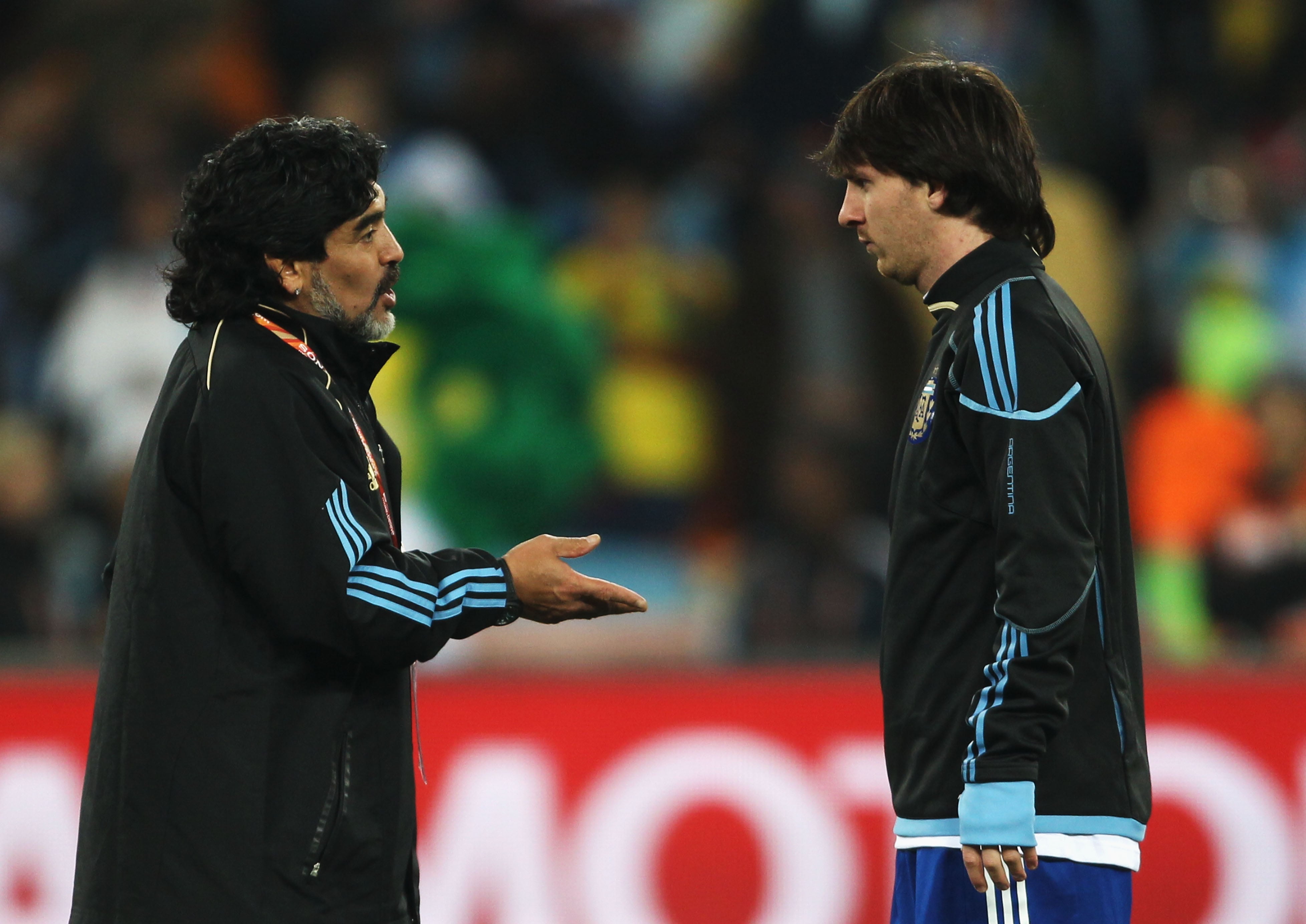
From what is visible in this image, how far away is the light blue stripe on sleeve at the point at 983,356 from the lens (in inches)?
98.2

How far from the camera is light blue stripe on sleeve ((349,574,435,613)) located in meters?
2.61

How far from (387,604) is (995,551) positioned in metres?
0.93

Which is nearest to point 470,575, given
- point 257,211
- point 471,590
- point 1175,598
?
point 471,590

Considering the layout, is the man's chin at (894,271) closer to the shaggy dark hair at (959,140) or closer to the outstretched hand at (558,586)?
the shaggy dark hair at (959,140)

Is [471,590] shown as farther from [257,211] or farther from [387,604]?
[257,211]

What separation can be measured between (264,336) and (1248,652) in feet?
11.8

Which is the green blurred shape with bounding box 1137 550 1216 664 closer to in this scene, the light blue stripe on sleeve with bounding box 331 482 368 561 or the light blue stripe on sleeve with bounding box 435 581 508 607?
the light blue stripe on sleeve with bounding box 435 581 508 607

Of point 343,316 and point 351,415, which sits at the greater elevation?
point 343,316

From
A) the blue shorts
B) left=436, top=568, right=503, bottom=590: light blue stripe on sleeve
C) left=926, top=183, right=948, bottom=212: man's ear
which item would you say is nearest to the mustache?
left=436, top=568, right=503, bottom=590: light blue stripe on sleeve

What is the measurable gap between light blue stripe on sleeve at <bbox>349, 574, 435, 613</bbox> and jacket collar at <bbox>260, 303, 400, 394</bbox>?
383 millimetres

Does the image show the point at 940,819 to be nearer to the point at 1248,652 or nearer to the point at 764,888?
the point at 764,888

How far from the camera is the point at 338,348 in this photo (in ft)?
9.25

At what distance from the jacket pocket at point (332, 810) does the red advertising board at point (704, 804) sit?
2.35 meters

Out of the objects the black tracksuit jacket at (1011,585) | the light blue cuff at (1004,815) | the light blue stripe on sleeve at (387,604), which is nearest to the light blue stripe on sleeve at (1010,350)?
the black tracksuit jacket at (1011,585)
